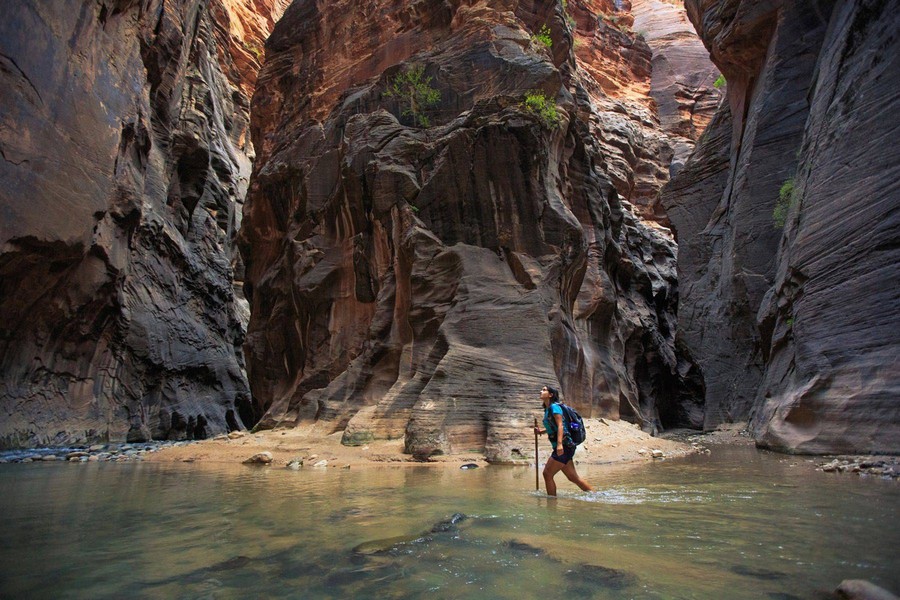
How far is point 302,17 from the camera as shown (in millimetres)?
29594

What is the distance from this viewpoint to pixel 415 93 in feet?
65.9

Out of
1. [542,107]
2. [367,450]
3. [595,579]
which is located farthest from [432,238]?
[595,579]

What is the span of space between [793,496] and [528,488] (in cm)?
331

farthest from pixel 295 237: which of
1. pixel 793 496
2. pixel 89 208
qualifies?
pixel 793 496

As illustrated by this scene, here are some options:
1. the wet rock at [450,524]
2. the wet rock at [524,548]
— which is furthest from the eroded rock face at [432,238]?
the wet rock at [524,548]

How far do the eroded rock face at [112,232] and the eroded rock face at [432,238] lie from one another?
15.8ft

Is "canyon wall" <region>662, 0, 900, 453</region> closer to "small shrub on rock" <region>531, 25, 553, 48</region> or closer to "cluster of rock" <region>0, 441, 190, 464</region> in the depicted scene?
"small shrub on rock" <region>531, 25, 553, 48</region>

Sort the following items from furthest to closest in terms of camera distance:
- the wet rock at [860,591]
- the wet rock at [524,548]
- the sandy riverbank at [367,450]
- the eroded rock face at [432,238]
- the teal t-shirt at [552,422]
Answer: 1. the eroded rock face at [432,238]
2. the sandy riverbank at [367,450]
3. the teal t-shirt at [552,422]
4. the wet rock at [524,548]
5. the wet rock at [860,591]

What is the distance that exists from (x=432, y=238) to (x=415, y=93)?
6765 mm

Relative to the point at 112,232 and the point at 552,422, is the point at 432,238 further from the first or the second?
the point at 112,232

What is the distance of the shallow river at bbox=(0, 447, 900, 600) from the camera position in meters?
3.55

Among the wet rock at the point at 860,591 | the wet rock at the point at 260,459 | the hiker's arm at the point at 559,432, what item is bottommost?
the wet rock at the point at 860,591

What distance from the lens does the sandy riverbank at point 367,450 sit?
479 inches

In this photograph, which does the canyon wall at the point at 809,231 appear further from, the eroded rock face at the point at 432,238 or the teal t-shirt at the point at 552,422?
the teal t-shirt at the point at 552,422
